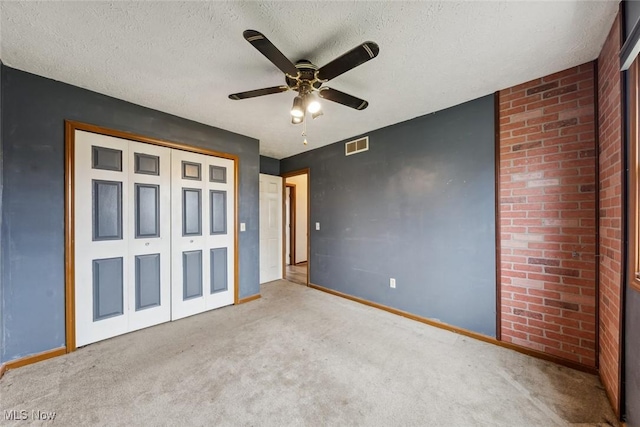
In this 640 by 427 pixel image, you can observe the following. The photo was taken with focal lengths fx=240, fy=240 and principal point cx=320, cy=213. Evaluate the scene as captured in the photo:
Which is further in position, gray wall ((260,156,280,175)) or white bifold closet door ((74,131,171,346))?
gray wall ((260,156,280,175))

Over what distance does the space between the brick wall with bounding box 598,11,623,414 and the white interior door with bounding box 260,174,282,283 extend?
4.13 metres

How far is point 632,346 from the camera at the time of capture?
1309mm

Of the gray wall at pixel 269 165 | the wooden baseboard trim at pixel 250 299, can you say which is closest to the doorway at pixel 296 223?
the gray wall at pixel 269 165

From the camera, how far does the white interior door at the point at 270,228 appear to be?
448 cm

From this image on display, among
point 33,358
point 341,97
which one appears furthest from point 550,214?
point 33,358

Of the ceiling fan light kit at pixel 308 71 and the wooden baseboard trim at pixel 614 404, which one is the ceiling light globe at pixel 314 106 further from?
the wooden baseboard trim at pixel 614 404

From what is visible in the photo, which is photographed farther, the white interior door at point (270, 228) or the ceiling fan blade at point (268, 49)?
the white interior door at point (270, 228)

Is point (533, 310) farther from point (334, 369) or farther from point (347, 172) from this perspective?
point (347, 172)

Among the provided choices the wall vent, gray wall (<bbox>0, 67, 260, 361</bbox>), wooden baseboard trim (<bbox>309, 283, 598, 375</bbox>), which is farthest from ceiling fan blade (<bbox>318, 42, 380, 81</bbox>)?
wooden baseboard trim (<bbox>309, 283, 598, 375</bbox>)

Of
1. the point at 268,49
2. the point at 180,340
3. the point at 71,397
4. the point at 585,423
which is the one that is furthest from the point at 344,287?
the point at 268,49

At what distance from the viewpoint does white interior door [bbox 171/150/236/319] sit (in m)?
2.85

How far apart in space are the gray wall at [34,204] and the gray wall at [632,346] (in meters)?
3.95

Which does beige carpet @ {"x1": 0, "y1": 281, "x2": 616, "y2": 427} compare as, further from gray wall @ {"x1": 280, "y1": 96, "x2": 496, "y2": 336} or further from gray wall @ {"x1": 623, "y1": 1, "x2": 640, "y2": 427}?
gray wall @ {"x1": 280, "y1": 96, "x2": 496, "y2": 336}

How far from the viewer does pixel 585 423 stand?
142cm
